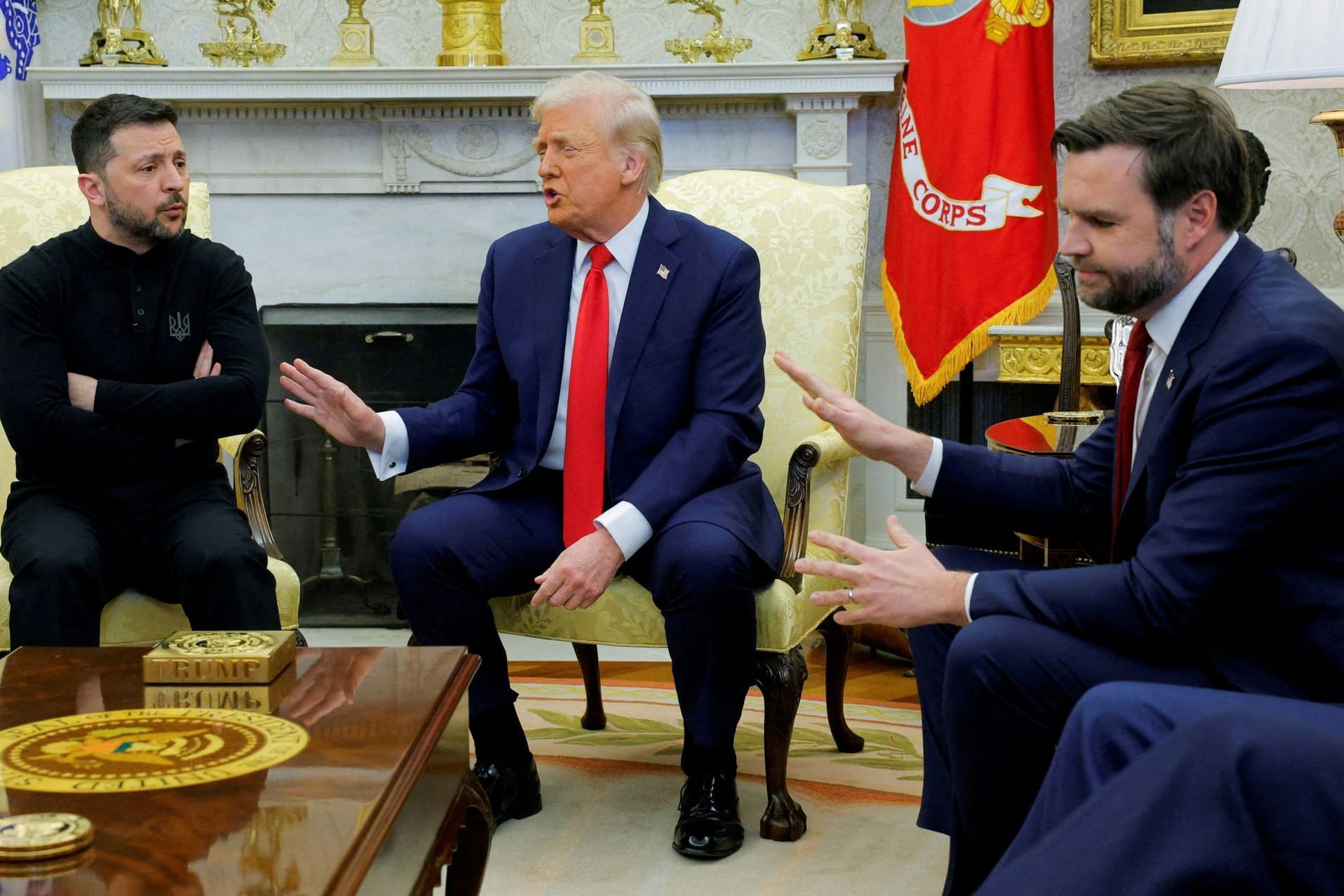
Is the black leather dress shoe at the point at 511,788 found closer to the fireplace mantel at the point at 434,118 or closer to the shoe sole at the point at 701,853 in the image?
the shoe sole at the point at 701,853

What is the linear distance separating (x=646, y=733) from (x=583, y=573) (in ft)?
2.73

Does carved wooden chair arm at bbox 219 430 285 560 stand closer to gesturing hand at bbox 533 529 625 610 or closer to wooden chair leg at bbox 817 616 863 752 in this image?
gesturing hand at bbox 533 529 625 610

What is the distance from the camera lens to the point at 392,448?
254cm

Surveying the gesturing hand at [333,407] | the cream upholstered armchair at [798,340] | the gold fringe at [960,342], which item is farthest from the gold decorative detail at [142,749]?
the gold fringe at [960,342]

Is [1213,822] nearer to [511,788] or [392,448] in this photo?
[511,788]

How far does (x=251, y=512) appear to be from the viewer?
8.52 feet

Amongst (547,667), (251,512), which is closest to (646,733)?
(547,667)

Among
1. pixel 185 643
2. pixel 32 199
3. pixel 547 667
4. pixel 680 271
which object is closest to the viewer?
pixel 185 643

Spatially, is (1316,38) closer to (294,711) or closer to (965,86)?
(965,86)

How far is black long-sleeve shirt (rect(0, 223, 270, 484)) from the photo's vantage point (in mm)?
2463

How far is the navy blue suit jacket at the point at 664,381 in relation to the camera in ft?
8.05

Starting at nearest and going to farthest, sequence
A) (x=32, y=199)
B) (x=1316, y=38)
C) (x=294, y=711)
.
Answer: (x=294, y=711), (x=1316, y=38), (x=32, y=199)

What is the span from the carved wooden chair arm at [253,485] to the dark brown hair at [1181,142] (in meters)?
1.61

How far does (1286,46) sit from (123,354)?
2.10 meters
